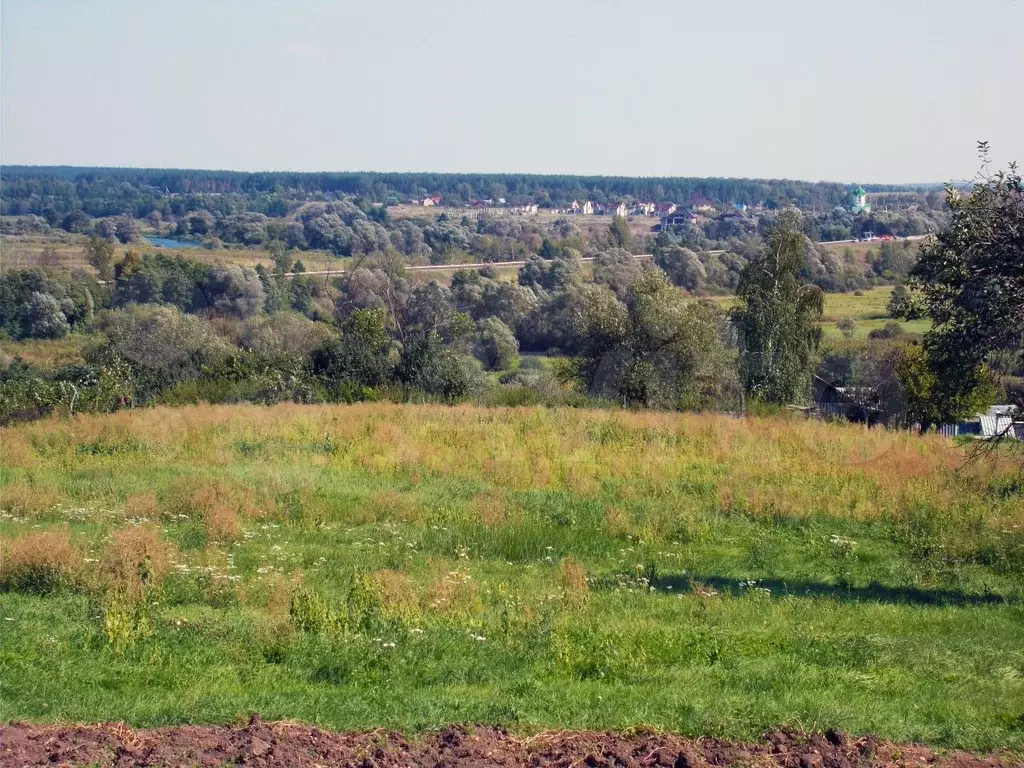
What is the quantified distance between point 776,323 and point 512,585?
2305 centimetres

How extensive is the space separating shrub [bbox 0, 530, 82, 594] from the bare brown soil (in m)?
3.51

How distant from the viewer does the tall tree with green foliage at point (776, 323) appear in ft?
102

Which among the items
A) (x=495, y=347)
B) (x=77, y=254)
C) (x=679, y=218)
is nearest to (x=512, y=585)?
(x=495, y=347)

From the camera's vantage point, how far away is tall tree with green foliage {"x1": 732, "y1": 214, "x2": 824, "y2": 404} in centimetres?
3106

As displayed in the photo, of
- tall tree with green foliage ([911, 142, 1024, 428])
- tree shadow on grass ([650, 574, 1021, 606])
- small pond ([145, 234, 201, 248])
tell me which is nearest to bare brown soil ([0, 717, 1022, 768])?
tree shadow on grass ([650, 574, 1021, 606])

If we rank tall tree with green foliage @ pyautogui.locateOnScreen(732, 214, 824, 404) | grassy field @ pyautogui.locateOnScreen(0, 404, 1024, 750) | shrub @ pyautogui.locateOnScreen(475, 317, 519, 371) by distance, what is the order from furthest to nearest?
1. shrub @ pyautogui.locateOnScreen(475, 317, 519, 371)
2. tall tree with green foliage @ pyautogui.locateOnScreen(732, 214, 824, 404)
3. grassy field @ pyautogui.locateOnScreen(0, 404, 1024, 750)

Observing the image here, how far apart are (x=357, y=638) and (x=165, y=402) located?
21.0 meters

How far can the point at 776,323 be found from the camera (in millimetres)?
31062

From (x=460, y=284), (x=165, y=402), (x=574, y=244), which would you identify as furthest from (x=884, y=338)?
(x=574, y=244)

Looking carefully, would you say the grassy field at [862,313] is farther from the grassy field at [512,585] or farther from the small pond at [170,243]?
the small pond at [170,243]

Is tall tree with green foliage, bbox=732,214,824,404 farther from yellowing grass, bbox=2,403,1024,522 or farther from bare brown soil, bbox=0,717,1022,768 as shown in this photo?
bare brown soil, bbox=0,717,1022,768

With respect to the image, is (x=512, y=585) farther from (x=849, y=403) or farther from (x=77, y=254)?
(x=77, y=254)

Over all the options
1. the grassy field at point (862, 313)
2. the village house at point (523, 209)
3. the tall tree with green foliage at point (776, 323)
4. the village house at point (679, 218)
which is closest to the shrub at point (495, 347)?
the grassy field at point (862, 313)

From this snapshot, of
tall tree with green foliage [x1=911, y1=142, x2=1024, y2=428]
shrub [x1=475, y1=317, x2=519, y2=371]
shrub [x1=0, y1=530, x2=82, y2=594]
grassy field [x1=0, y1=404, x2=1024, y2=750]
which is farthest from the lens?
shrub [x1=475, y1=317, x2=519, y2=371]
